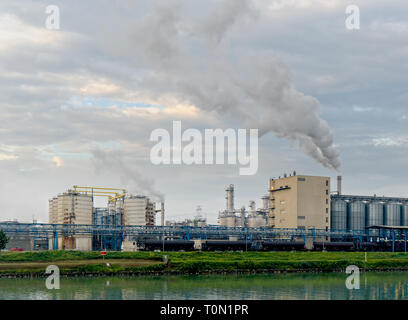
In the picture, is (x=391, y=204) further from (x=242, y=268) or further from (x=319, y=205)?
(x=242, y=268)

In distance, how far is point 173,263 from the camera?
65125 millimetres

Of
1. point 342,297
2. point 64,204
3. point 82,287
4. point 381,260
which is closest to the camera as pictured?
point 342,297

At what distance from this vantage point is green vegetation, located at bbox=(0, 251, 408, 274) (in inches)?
2432

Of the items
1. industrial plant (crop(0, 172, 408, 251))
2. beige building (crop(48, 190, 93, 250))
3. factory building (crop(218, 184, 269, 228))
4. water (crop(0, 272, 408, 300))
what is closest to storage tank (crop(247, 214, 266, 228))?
factory building (crop(218, 184, 269, 228))

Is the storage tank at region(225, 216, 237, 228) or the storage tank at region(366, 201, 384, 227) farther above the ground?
the storage tank at region(366, 201, 384, 227)

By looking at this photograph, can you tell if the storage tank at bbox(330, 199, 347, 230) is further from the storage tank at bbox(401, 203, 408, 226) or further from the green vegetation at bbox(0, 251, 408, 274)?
the green vegetation at bbox(0, 251, 408, 274)

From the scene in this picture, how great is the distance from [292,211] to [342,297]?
5595cm

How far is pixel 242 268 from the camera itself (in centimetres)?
6650

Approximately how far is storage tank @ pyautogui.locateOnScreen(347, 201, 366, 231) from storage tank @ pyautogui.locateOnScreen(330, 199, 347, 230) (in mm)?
1782

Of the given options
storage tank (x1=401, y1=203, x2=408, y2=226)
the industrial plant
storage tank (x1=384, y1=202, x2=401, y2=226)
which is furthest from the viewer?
storage tank (x1=401, y1=203, x2=408, y2=226)

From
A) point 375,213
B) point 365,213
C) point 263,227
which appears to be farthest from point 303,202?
point 375,213

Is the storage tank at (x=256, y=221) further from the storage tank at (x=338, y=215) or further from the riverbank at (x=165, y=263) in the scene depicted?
the riverbank at (x=165, y=263)

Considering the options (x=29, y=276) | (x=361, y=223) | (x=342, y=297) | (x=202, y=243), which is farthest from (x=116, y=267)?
(x=361, y=223)

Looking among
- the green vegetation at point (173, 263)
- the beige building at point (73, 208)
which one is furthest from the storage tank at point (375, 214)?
the beige building at point (73, 208)
